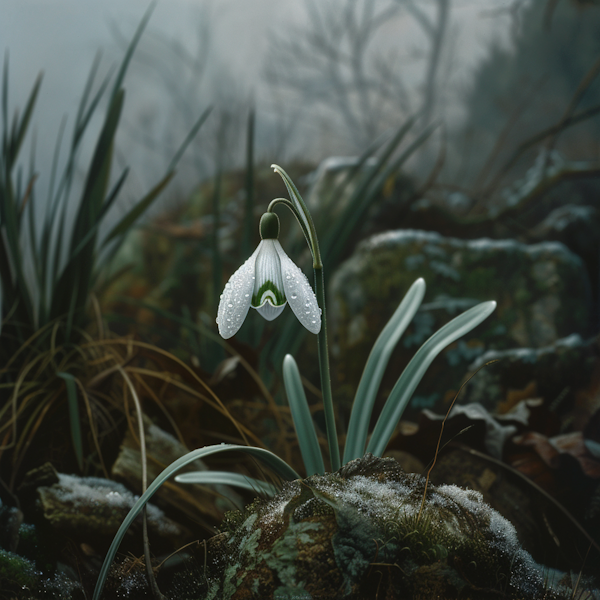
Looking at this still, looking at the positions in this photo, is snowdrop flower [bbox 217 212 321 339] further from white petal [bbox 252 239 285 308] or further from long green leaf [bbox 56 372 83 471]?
long green leaf [bbox 56 372 83 471]

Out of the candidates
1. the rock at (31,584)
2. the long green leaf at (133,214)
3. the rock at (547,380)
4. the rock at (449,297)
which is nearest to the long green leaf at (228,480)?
the rock at (31,584)

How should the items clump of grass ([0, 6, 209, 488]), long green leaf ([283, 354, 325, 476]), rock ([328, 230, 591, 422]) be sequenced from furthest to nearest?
1. rock ([328, 230, 591, 422])
2. clump of grass ([0, 6, 209, 488])
3. long green leaf ([283, 354, 325, 476])

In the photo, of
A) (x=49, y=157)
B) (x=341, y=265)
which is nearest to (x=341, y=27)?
(x=341, y=265)

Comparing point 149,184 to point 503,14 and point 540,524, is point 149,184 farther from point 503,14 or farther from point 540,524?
point 540,524

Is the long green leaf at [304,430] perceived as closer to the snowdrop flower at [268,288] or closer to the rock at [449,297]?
the snowdrop flower at [268,288]

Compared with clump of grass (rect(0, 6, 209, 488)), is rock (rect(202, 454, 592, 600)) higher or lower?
lower

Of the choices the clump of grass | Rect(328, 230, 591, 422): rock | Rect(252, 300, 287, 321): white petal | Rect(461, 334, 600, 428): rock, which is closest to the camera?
Rect(252, 300, 287, 321): white petal

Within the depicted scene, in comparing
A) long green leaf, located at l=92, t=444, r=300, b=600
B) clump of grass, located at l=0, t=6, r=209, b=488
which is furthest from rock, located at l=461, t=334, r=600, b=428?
clump of grass, located at l=0, t=6, r=209, b=488
